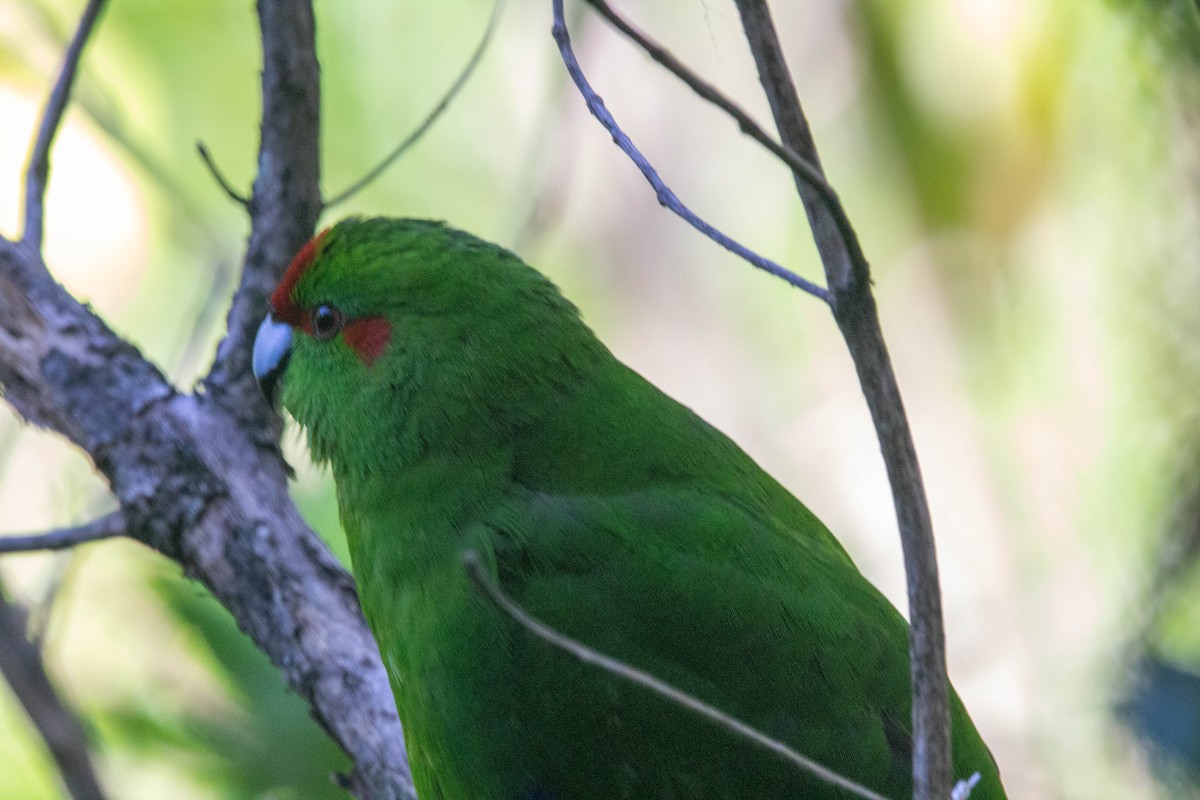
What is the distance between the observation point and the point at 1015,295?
3.99 m

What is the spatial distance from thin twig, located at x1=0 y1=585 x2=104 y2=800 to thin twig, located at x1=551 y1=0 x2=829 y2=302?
1.41 m

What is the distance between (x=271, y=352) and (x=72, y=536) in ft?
1.50

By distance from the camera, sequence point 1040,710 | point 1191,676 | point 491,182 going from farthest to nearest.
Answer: point 491,182
point 1040,710
point 1191,676

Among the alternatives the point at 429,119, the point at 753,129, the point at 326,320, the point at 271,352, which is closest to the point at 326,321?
the point at 326,320

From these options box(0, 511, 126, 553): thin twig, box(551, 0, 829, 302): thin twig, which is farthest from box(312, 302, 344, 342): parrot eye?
box(551, 0, 829, 302): thin twig

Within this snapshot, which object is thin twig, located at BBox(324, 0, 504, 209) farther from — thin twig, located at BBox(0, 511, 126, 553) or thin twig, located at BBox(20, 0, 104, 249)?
thin twig, located at BBox(0, 511, 126, 553)

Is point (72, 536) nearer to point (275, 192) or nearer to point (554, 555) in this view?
point (275, 192)

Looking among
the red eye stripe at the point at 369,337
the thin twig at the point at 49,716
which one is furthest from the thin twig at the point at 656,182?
the thin twig at the point at 49,716

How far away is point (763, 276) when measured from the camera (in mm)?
4820

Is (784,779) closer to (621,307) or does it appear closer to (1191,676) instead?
(1191,676)

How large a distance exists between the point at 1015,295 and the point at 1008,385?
29 cm

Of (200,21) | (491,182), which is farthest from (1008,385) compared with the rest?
(200,21)

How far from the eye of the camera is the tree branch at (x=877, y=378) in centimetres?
111

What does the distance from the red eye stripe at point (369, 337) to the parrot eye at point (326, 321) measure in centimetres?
3
